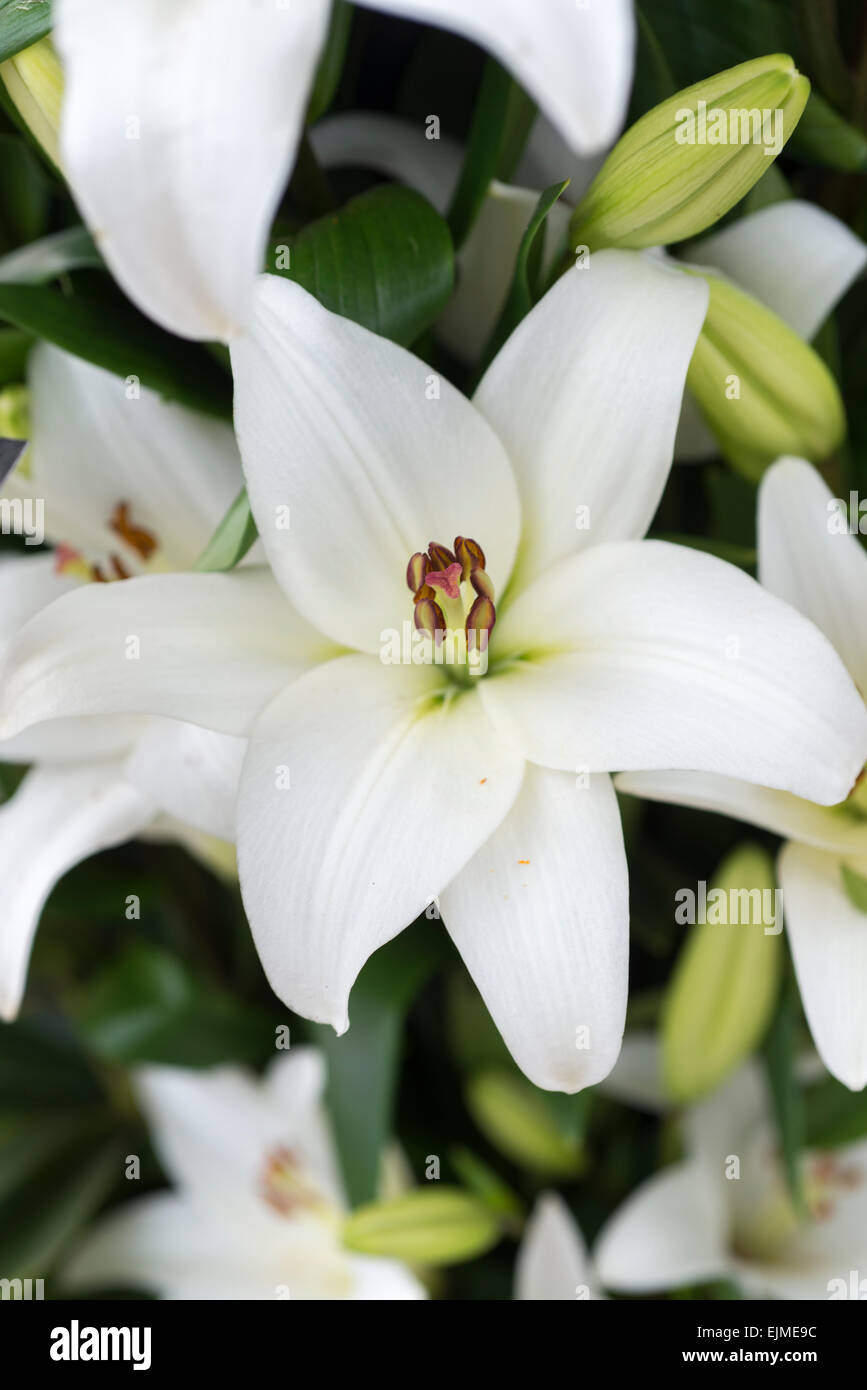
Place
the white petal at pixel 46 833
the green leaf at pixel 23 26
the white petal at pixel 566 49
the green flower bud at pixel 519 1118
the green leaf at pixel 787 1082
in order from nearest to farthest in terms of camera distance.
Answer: the white petal at pixel 566 49 → the green leaf at pixel 23 26 → the white petal at pixel 46 833 → the green leaf at pixel 787 1082 → the green flower bud at pixel 519 1118

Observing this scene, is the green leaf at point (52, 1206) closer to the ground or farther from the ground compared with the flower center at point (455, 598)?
closer to the ground

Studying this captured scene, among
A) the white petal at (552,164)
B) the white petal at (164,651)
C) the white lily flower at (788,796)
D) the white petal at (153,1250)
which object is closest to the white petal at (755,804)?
the white lily flower at (788,796)

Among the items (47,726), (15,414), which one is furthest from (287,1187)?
(15,414)

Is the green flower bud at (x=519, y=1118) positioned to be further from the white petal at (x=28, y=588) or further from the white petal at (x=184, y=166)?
the white petal at (x=184, y=166)

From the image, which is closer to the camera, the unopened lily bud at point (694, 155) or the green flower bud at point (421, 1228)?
the unopened lily bud at point (694, 155)

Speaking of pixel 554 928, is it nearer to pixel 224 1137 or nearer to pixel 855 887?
pixel 855 887

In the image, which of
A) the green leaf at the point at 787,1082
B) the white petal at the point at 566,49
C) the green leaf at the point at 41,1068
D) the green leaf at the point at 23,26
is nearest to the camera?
the white petal at the point at 566,49
